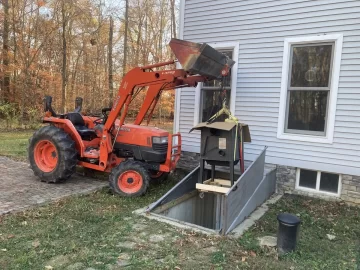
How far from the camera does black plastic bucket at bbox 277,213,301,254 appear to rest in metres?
3.15

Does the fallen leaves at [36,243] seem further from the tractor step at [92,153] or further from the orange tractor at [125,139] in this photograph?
the tractor step at [92,153]

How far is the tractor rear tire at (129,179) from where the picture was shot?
4.88 m

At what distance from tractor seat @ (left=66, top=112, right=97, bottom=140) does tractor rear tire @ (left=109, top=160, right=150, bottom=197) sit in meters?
1.21

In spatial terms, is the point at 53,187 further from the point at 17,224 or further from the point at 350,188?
the point at 350,188

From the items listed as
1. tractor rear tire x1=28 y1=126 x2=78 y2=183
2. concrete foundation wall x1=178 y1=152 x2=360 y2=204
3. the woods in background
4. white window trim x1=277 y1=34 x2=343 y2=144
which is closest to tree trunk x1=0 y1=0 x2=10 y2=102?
the woods in background

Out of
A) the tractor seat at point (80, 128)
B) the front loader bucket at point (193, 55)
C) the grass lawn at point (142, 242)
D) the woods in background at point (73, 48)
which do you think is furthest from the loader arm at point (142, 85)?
the woods in background at point (73, 48)

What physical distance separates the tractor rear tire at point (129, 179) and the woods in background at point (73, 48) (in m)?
11.2

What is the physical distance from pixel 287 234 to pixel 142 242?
5.11ft

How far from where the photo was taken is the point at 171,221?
398 cm

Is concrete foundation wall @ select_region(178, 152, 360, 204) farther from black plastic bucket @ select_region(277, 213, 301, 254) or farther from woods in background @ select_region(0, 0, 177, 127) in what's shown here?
woods in background @ select_region(0, 0, 177, 127)

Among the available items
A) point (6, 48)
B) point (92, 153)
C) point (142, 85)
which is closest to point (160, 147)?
point (142, 85)

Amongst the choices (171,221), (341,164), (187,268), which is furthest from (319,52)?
(187,268)

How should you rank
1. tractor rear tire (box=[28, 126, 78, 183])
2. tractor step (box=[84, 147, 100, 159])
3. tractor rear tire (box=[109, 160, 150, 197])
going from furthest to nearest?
tractor step (box=[84, 147, 100, 159]) < tractor rear tire (box=[28, 126, 78, 183]) < tractor rear tire (box=[109, 160, 150, 197])

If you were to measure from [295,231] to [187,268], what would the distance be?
120cm
